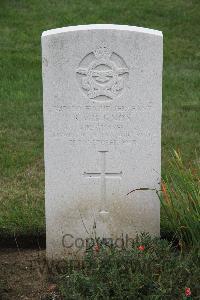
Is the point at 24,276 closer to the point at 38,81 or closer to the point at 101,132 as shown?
the point at 101,132

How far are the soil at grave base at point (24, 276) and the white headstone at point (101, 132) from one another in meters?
0.15

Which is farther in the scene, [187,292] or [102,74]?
[102,74]

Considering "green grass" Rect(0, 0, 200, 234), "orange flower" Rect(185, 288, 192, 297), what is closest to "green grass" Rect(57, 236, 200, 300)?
"orange flower" Rect(185, 288, 192, 297)

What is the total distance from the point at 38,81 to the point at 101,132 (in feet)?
15.8

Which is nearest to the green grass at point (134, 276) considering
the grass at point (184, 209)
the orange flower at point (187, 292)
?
the orange flower at point (187, 292)

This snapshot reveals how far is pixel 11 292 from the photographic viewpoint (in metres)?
4.39

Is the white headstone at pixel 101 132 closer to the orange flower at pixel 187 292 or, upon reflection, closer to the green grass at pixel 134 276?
the green grass at pixel 134 276

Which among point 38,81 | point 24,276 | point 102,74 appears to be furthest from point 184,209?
point 38,81

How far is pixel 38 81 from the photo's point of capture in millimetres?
9195

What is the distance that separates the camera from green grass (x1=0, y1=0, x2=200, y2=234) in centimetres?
593

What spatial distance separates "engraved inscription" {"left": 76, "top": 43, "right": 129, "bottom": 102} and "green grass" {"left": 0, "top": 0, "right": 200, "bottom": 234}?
1237 millimetres

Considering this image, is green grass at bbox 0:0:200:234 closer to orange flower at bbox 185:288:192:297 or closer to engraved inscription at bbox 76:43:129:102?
engraved inscription at bbox 76:43:129:102

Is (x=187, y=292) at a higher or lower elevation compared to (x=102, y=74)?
lower

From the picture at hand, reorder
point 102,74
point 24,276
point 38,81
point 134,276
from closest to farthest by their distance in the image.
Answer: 1. point 134,276
2. point 102,74
3. point 24,276
4. point 38,81
